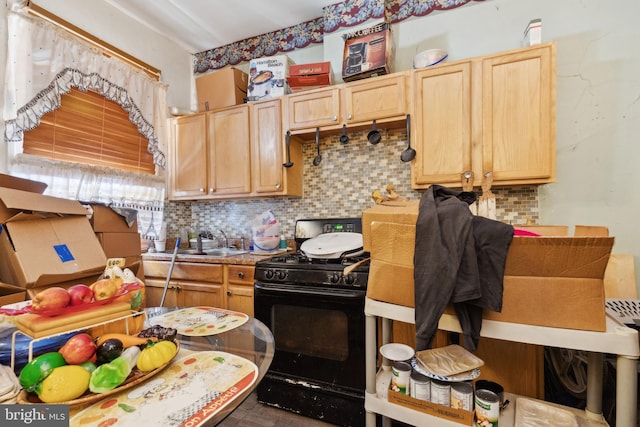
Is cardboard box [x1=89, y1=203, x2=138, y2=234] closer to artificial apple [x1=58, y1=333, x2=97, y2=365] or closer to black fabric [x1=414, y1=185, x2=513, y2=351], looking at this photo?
artificial apple [x1=58, y1=333, x2=97, y2=365]

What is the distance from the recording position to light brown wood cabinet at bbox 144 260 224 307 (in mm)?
2154

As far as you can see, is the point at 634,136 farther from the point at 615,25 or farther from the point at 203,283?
the point at 203,283

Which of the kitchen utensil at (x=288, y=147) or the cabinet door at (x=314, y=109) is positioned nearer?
the cabinet door at (x=314, y=109)

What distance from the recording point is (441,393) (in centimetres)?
106

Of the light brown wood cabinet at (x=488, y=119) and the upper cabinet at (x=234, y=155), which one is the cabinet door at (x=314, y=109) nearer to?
the upper cabinet at (x=234, y=155)

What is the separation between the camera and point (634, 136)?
5.79 feet

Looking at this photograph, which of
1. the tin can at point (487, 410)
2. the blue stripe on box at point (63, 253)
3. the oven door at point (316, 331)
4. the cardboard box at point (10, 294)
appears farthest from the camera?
the oven door at point (316, 331)

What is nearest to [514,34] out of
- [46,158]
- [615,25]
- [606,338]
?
[615,25]

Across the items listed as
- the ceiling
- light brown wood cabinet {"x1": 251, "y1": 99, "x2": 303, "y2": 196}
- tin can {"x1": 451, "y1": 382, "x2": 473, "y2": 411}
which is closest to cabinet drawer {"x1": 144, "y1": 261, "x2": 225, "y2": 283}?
light brown wood cabinet {"x1": 251, "y1": 99, "x2": 303, "y2": 196}

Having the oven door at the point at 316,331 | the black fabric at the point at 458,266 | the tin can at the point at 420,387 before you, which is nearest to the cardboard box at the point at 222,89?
the oven door at the point at 316,331

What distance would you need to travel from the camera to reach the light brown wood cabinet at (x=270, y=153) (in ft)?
7.71

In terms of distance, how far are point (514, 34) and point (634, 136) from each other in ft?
3.26

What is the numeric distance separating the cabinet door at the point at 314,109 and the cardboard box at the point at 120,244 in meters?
1.40

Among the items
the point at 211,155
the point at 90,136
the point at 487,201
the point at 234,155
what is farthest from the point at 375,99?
the point at 90,136
